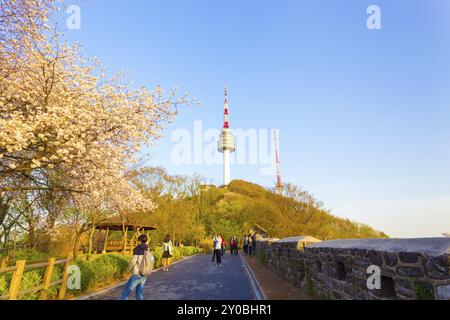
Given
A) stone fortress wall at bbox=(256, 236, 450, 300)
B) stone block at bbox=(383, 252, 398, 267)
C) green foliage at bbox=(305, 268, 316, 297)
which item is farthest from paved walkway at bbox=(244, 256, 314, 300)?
stone block at bbox=(383, 252, 398, 267)

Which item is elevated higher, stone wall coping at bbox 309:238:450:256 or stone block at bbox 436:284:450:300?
stone wall coping at bbox 309:238:450:256

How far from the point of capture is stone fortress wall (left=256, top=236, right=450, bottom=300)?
133 inches

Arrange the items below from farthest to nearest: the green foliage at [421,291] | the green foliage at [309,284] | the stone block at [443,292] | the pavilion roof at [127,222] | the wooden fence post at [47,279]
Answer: the pavilion roof at [127,222] → the green foliage at [309,284] → the wooden fence post at [47,279] → the green foliage at [421,291] → the stone block at [443,292]

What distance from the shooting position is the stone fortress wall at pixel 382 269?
337 centimetres

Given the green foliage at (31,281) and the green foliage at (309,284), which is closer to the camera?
the green foliage at (31,281)

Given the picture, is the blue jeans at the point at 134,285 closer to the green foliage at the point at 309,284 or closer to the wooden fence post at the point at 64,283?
the wooden fence post at the point at 64,283

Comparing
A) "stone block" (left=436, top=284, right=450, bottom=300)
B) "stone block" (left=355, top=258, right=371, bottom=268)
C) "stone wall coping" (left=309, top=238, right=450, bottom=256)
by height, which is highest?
"stone wall coping" (left=309, top=238, right=450, bottom=256)

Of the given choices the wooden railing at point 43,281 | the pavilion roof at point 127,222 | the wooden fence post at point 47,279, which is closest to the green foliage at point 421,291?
the wooden railing at point 43,281

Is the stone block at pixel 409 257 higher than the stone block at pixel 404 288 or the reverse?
Result: higher

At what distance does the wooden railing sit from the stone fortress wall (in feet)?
22.2

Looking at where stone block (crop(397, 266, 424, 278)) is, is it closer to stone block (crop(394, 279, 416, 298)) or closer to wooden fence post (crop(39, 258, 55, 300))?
stone block (crop(394, 279, 416, 298))

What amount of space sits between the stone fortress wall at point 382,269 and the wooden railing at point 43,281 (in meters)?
6.75

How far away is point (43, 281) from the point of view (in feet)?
23.3
